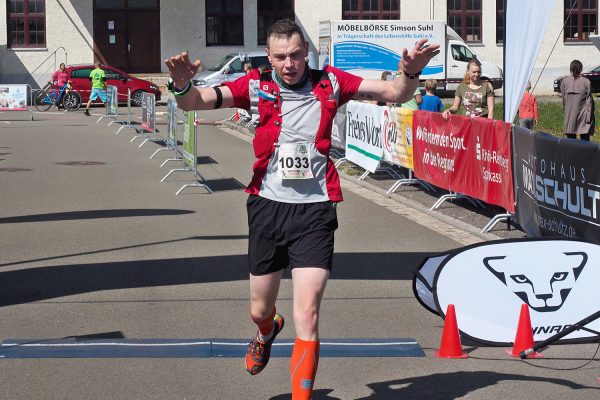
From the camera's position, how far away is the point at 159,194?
16.2m

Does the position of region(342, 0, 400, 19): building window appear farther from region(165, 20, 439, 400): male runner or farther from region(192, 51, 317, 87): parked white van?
region(165, 20, 439, 400): male runner

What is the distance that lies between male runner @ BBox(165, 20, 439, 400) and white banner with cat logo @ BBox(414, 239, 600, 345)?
169cm

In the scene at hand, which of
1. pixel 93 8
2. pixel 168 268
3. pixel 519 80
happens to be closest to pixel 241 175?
pixel 519 80

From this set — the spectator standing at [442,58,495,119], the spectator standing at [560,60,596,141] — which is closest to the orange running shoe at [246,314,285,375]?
the spectator standing at [442,58,495,119]

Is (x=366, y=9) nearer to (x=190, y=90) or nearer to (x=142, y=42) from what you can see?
(x=142, y=42)

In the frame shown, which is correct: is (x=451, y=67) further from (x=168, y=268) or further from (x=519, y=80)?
(x=168, y=268)

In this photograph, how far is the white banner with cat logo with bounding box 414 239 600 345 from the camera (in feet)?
23.5

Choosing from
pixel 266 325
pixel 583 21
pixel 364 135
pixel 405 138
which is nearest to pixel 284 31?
pixel 266 325

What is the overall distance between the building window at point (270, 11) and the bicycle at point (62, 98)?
13.2m

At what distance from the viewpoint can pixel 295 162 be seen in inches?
219

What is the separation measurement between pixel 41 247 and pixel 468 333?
19.1 ft

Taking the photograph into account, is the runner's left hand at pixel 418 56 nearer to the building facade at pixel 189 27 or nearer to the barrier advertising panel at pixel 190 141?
the barrier advertising panel at pixel 190 141

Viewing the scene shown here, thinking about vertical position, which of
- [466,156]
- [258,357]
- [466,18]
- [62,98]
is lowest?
[258,357]

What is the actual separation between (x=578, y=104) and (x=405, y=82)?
14343 mm
